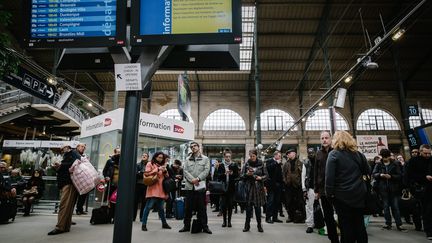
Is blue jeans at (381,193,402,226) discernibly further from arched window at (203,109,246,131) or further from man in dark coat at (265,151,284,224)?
arched window at (203,109,246,131)

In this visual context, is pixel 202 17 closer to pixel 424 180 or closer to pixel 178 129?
pixel 424 180

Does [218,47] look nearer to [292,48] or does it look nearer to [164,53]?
[164,53]

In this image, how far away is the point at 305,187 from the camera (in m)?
5.36

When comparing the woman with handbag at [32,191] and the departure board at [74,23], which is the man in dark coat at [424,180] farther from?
the woman with handbag at [32,191]

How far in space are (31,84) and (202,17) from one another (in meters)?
8.39

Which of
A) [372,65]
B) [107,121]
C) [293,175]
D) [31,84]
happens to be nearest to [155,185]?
[293,175]

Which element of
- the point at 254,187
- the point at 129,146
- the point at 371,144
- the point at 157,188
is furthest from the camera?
the point at 371,144

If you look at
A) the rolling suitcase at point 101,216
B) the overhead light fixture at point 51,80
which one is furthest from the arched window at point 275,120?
the rolling suitcase at point 101,216

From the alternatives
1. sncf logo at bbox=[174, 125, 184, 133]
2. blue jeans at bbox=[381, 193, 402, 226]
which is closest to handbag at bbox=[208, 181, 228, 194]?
blue jeans at bbox=[381, 193, 402, 226]

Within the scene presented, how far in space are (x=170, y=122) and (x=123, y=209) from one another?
8676mm

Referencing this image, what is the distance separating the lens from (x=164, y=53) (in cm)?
217

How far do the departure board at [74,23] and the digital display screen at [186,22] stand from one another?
0.17 meters

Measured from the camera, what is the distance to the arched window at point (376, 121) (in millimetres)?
22200

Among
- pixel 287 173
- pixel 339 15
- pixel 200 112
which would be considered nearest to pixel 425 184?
pixel 287 173
